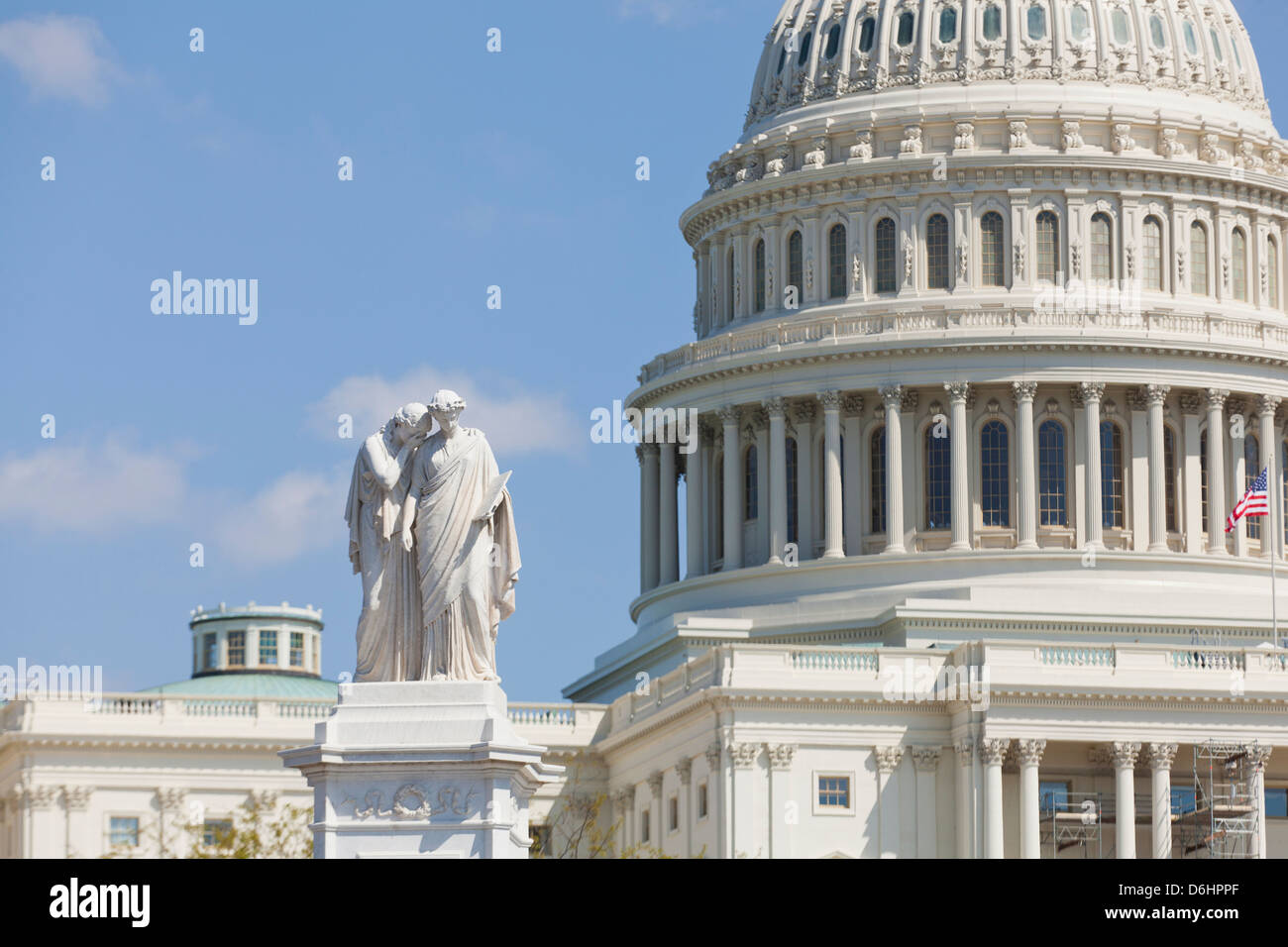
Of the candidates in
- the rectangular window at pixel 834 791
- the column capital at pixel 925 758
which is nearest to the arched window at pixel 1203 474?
the column capital at pixel 925 758

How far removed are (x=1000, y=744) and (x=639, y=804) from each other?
556 inches

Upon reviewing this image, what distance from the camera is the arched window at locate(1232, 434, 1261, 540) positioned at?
114875 mm

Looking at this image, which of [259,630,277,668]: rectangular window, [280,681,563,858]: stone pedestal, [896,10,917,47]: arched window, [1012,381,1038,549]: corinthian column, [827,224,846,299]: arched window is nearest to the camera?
[280,681,563,858]: stone pedestal

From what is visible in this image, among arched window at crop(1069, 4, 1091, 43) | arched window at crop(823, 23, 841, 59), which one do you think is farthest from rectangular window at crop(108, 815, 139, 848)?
arched window at crop(1069, 4, 1091, 43)

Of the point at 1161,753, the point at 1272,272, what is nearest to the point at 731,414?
the point at 1272,272

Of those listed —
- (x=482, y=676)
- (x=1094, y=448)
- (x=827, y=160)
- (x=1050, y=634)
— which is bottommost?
(x=482, y=676)

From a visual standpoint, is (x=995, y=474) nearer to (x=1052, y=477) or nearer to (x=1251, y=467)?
(x=1052, y=477)

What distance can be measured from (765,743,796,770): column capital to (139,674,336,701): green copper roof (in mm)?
52572

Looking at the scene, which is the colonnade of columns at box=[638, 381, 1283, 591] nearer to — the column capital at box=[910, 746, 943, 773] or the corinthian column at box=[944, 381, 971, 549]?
the corinthian column at box=[944, 381, 971, 549]

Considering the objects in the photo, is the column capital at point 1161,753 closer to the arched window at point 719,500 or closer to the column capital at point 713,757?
the column capital at point 713,757

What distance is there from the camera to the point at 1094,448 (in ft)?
366

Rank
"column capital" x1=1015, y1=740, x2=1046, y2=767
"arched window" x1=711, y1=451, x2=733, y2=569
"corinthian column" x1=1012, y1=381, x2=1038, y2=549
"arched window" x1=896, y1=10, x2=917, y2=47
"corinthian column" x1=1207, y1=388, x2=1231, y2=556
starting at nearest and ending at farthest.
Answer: "column capital" x1=1015, y1=740, x2=1046, y2=767
"corinthian column" x1=1012, y1=381, x2=1038, y2=549
"corinthian column" x1=1207, y1=388, x2=1231, y2=556
"arched window" x1=711, y1=451, x2=733, y2=569
"arched window" x1=896, y1=10, x2=917, y2=47
